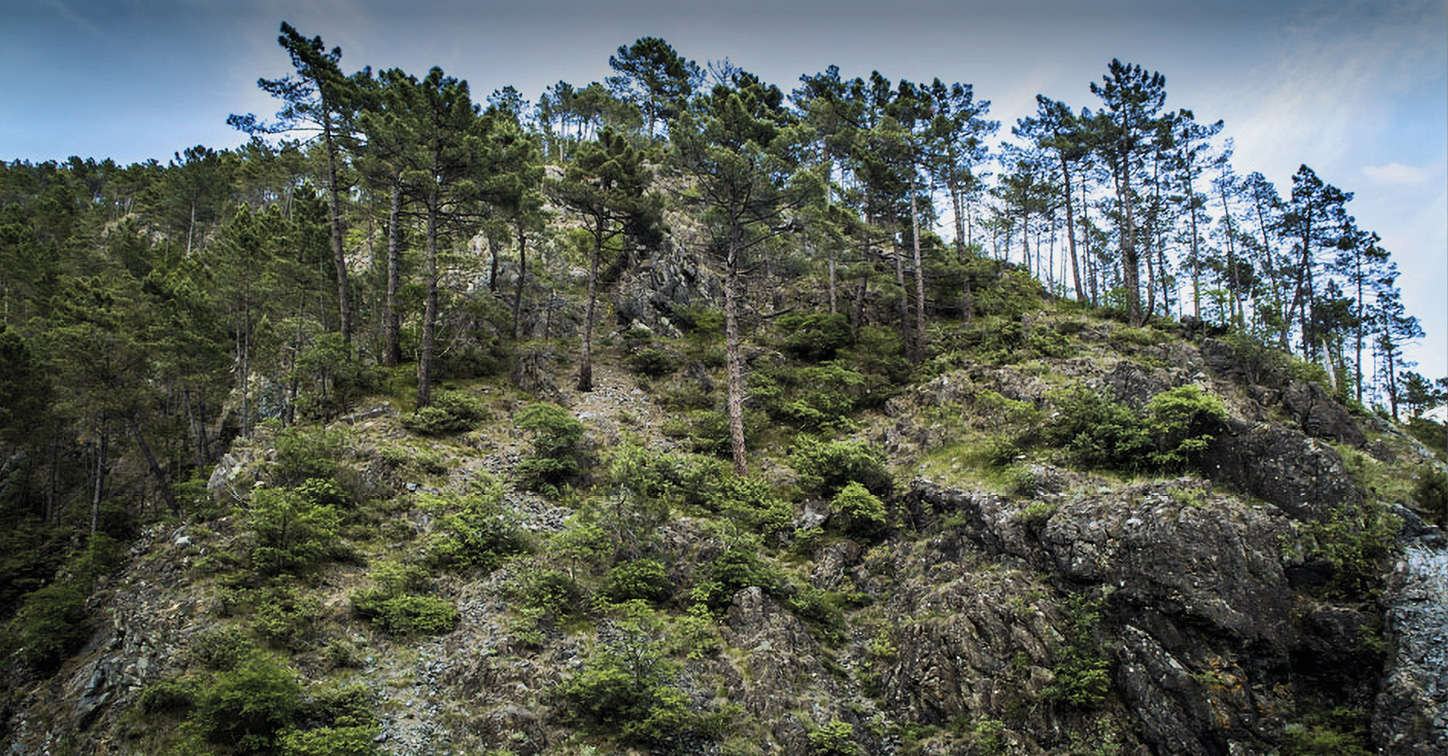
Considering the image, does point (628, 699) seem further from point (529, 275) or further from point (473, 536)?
point (529, 275)

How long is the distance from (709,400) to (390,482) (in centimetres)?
1179

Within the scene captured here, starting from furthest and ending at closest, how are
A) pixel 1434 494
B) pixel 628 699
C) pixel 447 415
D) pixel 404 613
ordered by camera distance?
pixel 447 415
pixel 1434 494
pixel 404 613
pixel 628 699

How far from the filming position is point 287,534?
12867mm

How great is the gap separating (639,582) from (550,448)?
6114mm

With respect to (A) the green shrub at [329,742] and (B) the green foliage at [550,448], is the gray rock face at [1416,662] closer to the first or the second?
(A) the green shrub at [329,742]

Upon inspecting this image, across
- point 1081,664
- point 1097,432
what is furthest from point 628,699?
point 1097,432

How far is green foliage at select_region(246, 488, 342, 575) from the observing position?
12.4 meters

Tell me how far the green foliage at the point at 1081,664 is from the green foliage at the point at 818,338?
15.9 meters

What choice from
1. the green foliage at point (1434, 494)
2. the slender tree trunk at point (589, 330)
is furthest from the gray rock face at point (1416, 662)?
the slender tree trunk at point (589, 330)

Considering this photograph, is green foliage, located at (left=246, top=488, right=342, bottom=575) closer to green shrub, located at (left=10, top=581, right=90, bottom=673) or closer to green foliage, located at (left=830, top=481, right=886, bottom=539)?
green shrub, located at (left=10, top=581, right=90, bottom=673)

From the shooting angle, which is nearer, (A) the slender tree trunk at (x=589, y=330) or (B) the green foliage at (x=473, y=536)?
(B) the green foliage at (x=473, y=536)

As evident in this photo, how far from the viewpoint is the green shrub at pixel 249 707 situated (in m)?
9.16

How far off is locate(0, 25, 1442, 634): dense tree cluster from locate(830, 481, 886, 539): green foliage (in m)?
3.96

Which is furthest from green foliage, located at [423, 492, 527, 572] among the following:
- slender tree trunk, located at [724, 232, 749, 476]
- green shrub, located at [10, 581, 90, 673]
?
green shrub, located at [10, 581, 90, 673]
